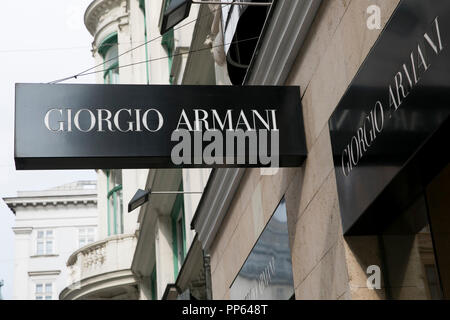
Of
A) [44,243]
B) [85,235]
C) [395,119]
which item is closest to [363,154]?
[395,119]

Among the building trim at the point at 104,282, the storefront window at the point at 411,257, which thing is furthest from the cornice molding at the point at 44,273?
the storefront window at the point at 411,257

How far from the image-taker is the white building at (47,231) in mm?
68625

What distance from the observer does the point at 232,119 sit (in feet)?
28.8

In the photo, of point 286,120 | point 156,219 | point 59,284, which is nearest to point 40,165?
point 286,120

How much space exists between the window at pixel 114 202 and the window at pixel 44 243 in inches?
1445

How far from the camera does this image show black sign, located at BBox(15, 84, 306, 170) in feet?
27.5

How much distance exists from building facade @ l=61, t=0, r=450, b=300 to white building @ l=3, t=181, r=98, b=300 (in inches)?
2192

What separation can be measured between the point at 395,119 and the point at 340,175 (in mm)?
1421

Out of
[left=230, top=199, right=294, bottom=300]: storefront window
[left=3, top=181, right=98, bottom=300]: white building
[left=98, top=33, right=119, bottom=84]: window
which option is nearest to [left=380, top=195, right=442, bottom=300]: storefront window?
[left=230, top=199, right=294, bottom=300]: storefront window

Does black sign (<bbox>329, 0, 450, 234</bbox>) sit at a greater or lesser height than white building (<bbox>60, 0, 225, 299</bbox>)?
lesser

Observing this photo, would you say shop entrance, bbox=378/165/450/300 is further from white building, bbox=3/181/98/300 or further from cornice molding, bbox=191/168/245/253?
white building, bbox=3/181/98/300

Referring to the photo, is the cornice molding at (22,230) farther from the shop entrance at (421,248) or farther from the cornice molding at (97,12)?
the shop entrance at (421,248)

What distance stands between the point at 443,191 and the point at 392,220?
2.97 feet

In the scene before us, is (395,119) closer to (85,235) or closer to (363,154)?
(363,154)
